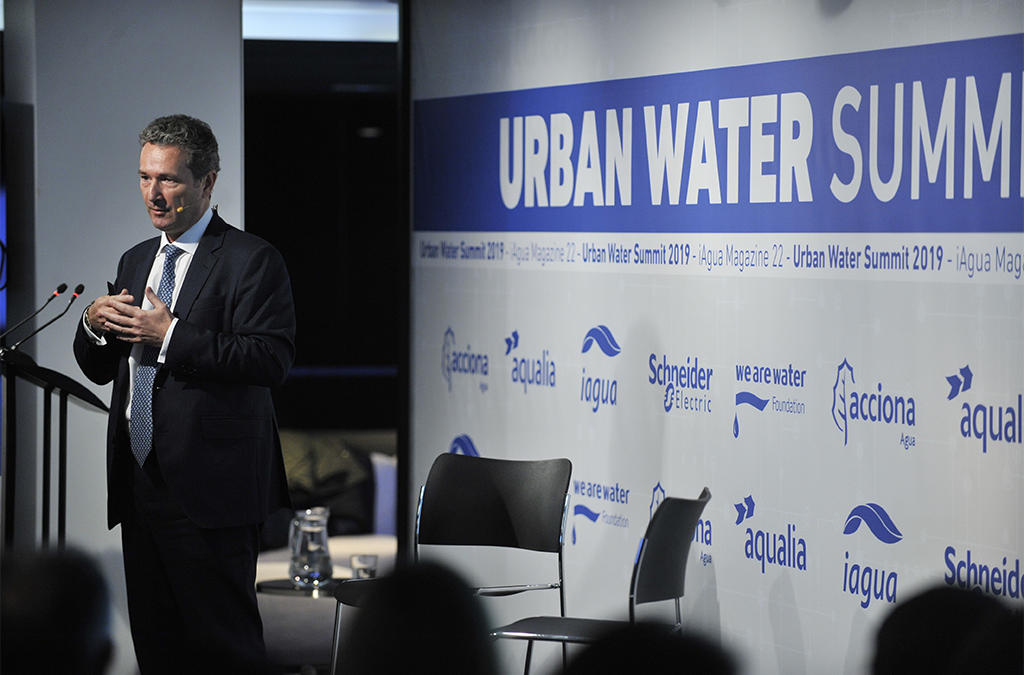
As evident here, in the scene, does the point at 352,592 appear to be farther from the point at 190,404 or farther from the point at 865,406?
the point at 865,406

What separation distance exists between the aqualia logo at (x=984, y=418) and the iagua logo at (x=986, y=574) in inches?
11.2

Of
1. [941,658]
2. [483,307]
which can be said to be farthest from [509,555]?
[941,658]

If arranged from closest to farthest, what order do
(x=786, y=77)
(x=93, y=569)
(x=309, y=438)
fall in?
(x=93, y=569) < (x=786, y=77) < (x=309, y=438)

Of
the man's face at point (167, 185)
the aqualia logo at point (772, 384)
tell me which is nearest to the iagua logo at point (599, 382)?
the aqualia logo at point (772, 384)

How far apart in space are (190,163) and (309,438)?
379cm

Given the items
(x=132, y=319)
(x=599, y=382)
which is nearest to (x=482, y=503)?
(x=599, y=382)

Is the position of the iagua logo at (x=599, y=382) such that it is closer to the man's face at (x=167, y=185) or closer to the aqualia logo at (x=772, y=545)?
the aqualia logo at (x=772, y=545)

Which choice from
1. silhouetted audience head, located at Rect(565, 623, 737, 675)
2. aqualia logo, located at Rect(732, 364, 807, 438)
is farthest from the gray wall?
silhouetted audience head, located at Rect(565, 623, 737, 675)

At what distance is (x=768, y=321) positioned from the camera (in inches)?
138

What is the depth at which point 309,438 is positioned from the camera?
6691 millimetres

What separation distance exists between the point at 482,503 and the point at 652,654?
8.78 ft

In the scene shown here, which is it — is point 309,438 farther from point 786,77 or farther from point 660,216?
point 786,77

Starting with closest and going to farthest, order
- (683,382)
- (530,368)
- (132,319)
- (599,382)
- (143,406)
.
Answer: (132,319)
(143,406)
(683,382)
(599,382)
(530,368)

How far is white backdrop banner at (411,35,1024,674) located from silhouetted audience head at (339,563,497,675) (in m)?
0.97
